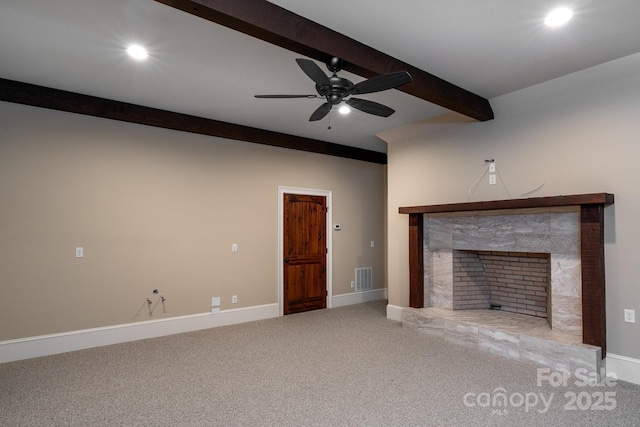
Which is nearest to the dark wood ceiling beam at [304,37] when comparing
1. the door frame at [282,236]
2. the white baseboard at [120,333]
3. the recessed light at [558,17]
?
the recessed light at [558,17]

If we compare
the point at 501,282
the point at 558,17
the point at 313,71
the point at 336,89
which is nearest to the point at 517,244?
the point at 501,282

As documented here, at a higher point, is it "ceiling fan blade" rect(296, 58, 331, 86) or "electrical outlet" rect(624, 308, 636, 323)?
"ceiling fan blade" rect(296, 58, 331, 86)

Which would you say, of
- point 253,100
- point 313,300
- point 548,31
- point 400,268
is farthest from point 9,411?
point 548,31

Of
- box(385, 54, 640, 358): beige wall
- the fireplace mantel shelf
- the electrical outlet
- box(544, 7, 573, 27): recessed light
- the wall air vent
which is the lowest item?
the wall air vent

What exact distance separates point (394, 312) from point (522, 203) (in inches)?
97.8

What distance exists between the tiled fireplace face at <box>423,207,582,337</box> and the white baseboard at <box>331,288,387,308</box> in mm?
1820

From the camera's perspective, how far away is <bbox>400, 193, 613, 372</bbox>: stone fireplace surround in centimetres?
333

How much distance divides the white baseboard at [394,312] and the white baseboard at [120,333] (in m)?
1.79

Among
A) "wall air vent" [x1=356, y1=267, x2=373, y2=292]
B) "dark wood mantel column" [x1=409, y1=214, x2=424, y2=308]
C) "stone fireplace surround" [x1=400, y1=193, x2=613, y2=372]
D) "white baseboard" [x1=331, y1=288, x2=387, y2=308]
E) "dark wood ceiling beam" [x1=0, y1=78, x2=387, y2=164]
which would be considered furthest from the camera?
"wall air vent" [x1=356, y1=267, x2=373, y2=292]

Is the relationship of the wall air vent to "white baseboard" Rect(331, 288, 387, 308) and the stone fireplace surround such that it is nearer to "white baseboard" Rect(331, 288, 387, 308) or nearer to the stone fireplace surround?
"white baseboard" Rect(331, 288, 387, 308)

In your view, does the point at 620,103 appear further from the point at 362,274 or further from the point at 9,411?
the point at 9,411

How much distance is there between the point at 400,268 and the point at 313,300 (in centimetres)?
162

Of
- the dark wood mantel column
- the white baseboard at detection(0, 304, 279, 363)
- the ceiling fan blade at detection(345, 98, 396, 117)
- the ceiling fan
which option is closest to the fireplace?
the dark wood mantel column

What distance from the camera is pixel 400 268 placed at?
543 centimetres
